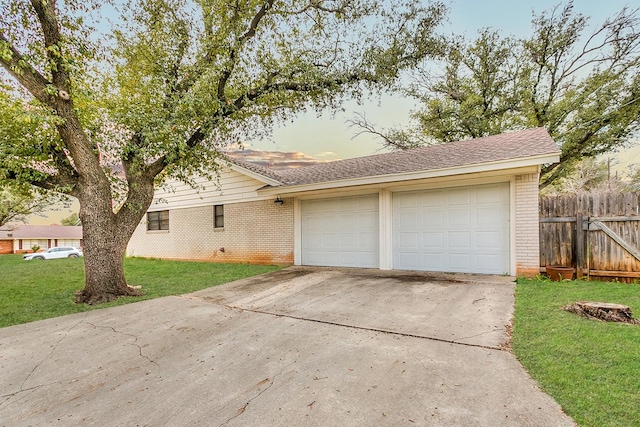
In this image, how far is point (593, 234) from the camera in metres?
6.71

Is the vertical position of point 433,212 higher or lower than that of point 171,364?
higher

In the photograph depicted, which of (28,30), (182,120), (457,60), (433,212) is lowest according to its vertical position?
(433,212)

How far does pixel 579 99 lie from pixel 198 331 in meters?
17.5

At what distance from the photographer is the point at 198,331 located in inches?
168

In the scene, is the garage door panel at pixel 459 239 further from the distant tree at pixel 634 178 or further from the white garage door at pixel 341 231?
the distant tree at pixel 634 178

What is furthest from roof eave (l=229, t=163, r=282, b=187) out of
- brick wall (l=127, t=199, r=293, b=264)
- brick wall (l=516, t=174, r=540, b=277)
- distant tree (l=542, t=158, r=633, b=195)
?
distant tree (l=542, t=158, r=633, b=195)

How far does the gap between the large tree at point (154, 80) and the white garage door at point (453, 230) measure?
339cm

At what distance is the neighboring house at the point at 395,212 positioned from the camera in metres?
6.96

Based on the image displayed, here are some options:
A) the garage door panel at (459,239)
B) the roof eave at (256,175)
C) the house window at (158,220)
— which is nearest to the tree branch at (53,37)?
the roof eave at (256,175)

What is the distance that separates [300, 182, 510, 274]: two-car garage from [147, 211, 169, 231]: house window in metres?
6.93

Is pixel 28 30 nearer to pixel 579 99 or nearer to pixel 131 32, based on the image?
pixel 131 32

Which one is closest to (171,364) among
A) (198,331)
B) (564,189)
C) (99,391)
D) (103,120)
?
(99,391)

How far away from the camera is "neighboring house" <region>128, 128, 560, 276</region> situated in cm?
696

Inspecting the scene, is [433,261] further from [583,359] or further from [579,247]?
[583,359]
